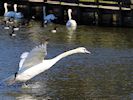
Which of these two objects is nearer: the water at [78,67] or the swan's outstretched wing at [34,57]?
the swan's outstretched wing at [34,57]

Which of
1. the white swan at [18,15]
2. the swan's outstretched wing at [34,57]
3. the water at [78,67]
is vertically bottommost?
the white swan at [18,15]

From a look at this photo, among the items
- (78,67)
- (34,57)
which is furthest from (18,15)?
(34,57)

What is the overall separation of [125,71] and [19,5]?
1474 inches

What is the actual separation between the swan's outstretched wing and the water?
107 cm

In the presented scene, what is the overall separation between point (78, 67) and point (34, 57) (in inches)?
299

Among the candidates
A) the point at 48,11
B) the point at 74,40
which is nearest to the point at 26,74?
the point at 74,40

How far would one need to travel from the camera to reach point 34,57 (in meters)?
19.3

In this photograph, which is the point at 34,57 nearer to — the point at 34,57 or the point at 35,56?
the point at 34,57

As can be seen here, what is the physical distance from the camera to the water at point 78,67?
20.7 metres

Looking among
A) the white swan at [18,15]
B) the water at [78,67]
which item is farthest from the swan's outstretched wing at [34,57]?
the white swan at [18,15]

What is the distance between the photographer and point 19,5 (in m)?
61.9

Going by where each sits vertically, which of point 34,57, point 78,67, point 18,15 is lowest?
point 18,15

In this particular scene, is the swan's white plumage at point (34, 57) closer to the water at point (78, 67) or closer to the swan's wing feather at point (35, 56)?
the swan's wing feather at point (35, 56)

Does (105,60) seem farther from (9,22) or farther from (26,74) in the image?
(9,22)
